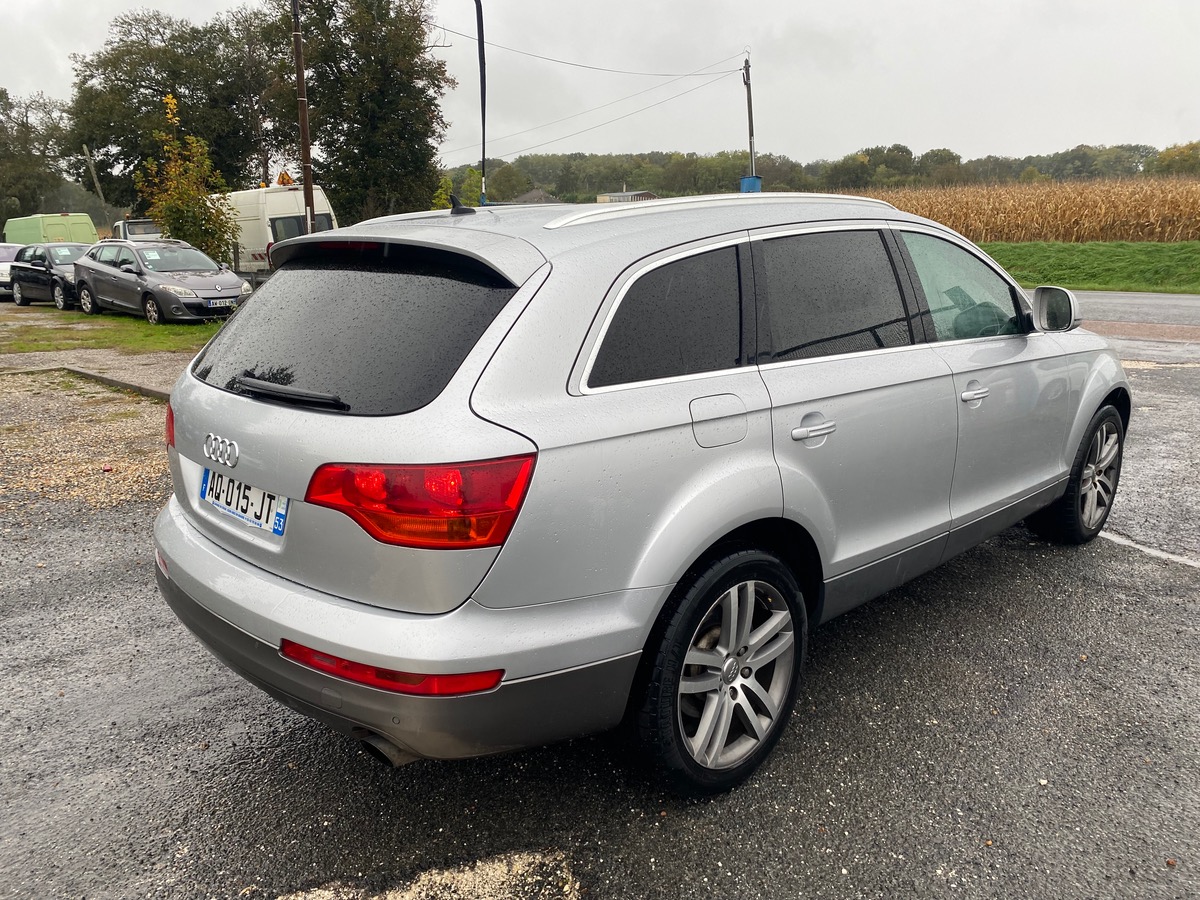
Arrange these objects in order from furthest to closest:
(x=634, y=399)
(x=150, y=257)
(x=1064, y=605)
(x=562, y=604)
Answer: (x=150, y=257) < (x=1064, y=605) < (x=634, y=399) < (x=562, y=604)

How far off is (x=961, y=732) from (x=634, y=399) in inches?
69.3

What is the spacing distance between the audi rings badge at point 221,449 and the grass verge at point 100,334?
38.7ft

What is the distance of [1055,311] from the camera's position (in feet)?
14.3

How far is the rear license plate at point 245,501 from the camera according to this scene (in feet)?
8.03

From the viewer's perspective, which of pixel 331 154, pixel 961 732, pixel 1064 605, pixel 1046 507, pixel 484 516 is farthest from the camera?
pixel 331 154

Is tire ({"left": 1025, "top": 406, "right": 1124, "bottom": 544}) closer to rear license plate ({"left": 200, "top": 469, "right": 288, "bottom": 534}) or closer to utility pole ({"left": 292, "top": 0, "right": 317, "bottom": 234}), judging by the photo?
rear license plate ({"left": 200, "top": 469, "right": 288, "bottom": 534})

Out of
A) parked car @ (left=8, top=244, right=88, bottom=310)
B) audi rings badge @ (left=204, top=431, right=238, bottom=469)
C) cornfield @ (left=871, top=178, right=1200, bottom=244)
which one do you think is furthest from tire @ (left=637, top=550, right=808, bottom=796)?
cornfield @ (left=871, top=178, right=1200, bottom=244)

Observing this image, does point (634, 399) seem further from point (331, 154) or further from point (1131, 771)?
point (331, 154)

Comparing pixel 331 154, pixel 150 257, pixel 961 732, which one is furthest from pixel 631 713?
pixel 331 154

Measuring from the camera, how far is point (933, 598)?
437cm

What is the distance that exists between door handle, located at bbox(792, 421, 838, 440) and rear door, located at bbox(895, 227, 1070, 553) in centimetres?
86

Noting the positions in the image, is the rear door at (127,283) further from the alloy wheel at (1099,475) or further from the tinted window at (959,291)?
the alloy wheel at (1099,475)

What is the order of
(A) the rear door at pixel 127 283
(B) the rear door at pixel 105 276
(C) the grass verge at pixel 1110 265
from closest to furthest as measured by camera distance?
(A) the rear door at pixel 127 283, (B) the rear door at pixel 105 276, (C) the grass verge at pixel 1110 265

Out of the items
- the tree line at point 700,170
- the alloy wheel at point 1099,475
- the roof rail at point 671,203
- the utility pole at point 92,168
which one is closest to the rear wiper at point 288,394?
the roof rail at point 671,203
